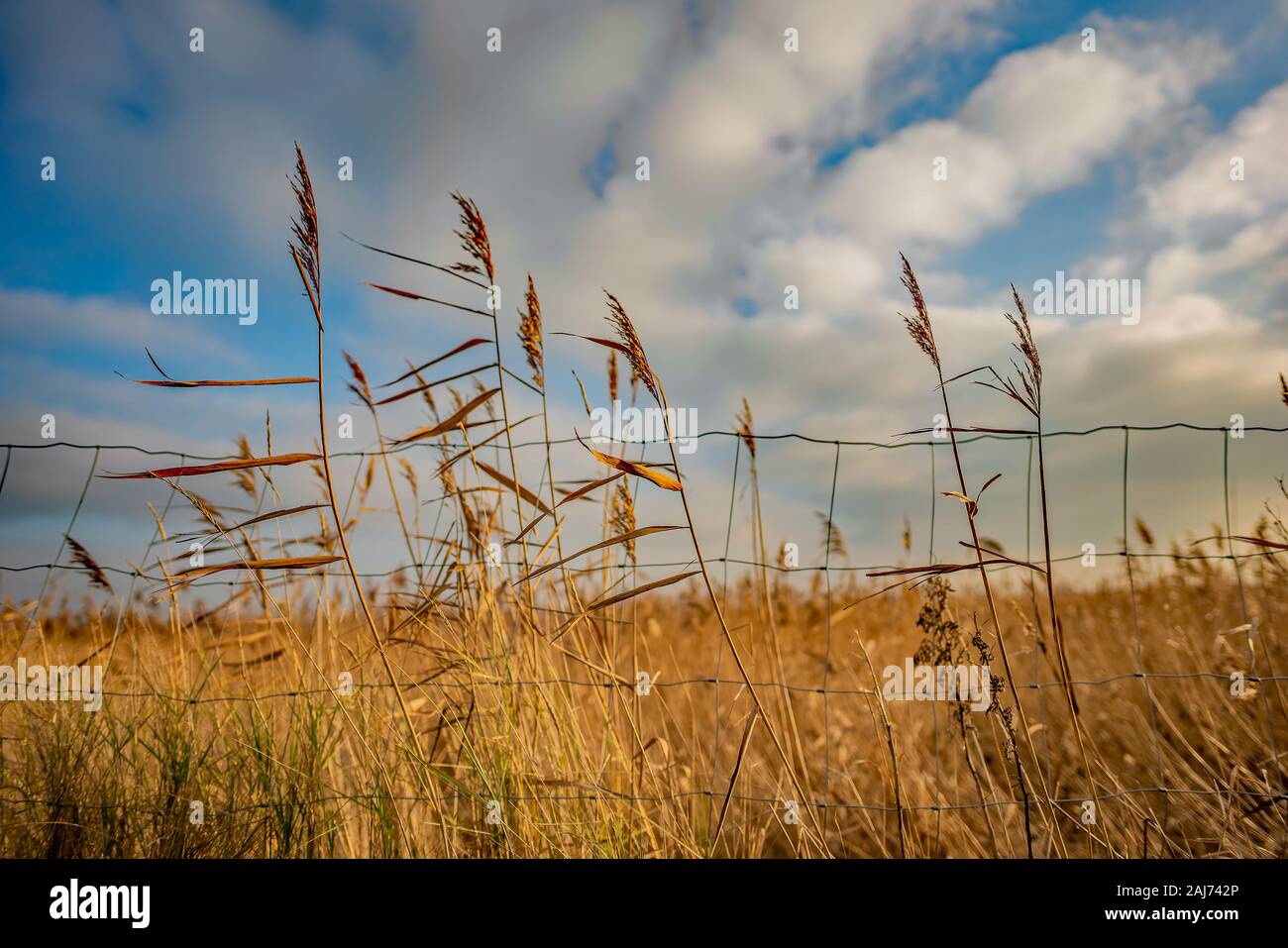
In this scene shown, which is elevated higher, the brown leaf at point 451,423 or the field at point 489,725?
the brown leaf at point 451,423

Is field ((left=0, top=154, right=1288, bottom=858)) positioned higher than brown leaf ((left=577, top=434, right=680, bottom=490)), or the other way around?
brown leaf ((left=577, top=434, right=680, bottom=490))

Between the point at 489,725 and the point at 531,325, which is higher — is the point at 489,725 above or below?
below

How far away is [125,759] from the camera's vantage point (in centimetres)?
203

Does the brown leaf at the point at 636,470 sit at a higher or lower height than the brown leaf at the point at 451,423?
lower

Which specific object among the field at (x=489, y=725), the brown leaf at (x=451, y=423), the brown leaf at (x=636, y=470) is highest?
the brown leaf at (x=451, y=423)

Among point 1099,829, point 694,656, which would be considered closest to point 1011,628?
point 694,656

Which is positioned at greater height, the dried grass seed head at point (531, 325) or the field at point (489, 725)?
the dried grass seed head at point (531, 325)

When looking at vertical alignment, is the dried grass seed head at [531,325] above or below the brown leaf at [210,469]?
above

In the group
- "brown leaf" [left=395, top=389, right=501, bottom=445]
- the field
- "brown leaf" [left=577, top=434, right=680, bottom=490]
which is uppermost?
"brown leaf" [left=395, top=389, right=501, bottom=445]

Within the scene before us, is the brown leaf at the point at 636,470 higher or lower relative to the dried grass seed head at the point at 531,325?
lower

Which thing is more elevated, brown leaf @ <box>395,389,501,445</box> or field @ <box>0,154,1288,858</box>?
brown leaf @ <box>395,389,501,445</box>
